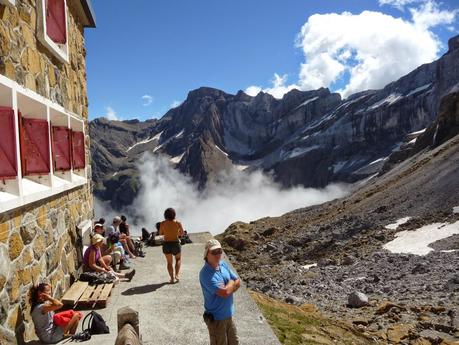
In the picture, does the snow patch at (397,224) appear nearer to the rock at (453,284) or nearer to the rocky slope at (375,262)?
the rocky slope at (375,262)

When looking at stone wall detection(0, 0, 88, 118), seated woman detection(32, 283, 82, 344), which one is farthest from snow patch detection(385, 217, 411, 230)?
seated woman detection(32, 283, 82, 344)

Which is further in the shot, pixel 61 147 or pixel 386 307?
pixel 386 307

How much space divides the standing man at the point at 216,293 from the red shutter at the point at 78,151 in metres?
5.19

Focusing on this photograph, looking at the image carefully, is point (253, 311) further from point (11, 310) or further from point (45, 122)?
point (45, 122)

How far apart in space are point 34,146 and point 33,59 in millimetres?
1301

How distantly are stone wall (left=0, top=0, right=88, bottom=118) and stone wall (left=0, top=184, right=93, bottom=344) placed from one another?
1.77m

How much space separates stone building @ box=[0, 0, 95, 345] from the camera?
17.3 ft

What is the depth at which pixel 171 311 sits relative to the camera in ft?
24.4

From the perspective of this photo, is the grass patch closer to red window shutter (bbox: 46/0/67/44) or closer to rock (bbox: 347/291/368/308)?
rock (bbox: 347/291/368/308)

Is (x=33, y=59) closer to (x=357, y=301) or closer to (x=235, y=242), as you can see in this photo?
(x=357, y=301)

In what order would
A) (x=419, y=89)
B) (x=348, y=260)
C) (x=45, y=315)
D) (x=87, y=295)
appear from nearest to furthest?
1. (x=45, y=315)
2. (x=87, y=295)
3. (x=348, y=260)
4. (x=419, y=89)

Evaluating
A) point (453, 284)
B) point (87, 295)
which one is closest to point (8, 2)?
point (87, 295)

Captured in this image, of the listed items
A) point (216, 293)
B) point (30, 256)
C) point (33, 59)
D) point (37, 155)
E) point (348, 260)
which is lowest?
point (348, 260)

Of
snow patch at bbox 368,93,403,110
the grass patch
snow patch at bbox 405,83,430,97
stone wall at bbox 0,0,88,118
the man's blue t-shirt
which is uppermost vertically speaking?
snow patch at bbox 405,83,430,97
